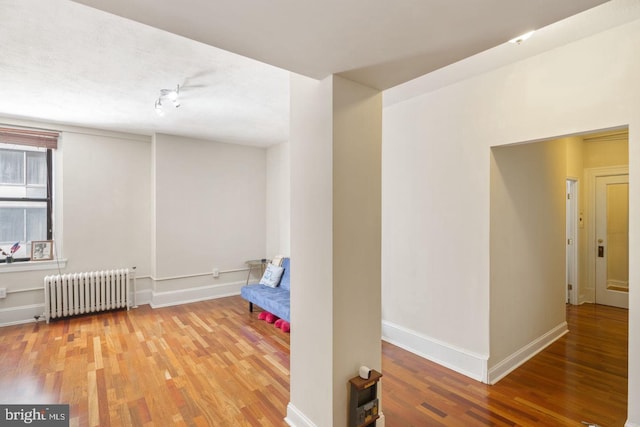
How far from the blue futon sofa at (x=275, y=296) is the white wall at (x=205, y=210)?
1.18m

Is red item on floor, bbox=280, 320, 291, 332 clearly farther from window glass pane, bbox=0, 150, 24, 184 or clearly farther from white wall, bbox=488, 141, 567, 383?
window glass pane, bbox=0, 150, 24, 184

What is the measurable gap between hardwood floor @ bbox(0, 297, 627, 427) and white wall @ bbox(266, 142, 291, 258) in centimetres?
193

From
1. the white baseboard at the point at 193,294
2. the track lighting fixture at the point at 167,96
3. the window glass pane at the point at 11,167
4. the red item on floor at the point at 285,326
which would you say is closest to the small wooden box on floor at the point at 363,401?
the red item on floor at the point at 285,326

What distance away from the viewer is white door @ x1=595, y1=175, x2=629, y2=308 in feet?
14.7

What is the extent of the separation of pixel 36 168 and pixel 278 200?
3563 millimetres

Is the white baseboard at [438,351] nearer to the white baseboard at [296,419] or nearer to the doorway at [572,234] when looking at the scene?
the white baseboard at [296,419]

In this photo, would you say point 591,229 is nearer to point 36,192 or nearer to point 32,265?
point 32,265

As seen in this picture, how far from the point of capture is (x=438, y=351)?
9.78ft

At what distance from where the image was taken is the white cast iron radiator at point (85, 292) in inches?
164

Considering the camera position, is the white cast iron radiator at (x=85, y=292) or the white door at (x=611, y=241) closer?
the white cast iron radiator at (x=85, y=292)

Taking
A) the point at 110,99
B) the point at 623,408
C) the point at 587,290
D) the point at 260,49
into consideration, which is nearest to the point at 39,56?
the point at 110,99

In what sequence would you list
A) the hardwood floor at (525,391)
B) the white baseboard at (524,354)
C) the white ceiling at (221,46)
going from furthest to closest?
the white baseboard at (524,354) → the hardwood floor at (525,391) → the white ceiling at (221,46)

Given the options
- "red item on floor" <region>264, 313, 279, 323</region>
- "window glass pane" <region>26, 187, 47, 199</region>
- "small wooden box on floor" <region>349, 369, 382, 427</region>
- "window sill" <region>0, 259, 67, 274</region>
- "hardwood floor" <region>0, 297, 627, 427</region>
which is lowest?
"hardwood floor" <region>0, 297, 627, 427</region>

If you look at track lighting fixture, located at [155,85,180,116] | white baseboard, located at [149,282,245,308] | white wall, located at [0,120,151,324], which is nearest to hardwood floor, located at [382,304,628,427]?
white baseboard, located at [149,282,245,308]
